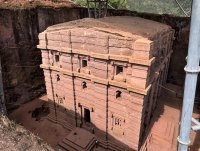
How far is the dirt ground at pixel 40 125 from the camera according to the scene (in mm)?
16719

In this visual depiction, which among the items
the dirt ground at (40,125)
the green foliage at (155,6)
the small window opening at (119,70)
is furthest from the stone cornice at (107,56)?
the green foliage at (155,6)

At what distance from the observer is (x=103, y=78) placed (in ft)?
46.3

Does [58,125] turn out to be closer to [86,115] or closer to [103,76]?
[86,115]

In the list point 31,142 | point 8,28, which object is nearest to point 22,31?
point 8,28

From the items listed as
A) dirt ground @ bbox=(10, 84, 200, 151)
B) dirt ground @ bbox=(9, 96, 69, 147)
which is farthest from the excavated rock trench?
dirt ground @ bbox=(10, 84, 200, 151)

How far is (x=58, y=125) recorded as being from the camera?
711 inches

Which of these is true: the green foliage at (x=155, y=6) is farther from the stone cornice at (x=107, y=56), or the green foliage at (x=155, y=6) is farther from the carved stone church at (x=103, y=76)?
the stone cornice at (x=107, y=56)

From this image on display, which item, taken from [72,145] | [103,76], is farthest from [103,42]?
[72,145]

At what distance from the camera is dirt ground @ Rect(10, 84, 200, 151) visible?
16.7 metres

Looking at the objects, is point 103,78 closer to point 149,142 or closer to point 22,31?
point 149,142

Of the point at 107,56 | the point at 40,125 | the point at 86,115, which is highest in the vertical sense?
the point at 107,56

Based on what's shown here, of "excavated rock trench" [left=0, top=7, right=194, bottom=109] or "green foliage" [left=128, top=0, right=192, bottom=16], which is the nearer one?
"excavated rock trench" [left=0, top=7, right=194, bottom=109]

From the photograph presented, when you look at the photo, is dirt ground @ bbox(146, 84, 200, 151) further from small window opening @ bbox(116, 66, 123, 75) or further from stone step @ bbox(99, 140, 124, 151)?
small window opening @ bbox(116, 66, 123, 75)

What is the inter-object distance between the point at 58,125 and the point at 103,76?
278 inches
